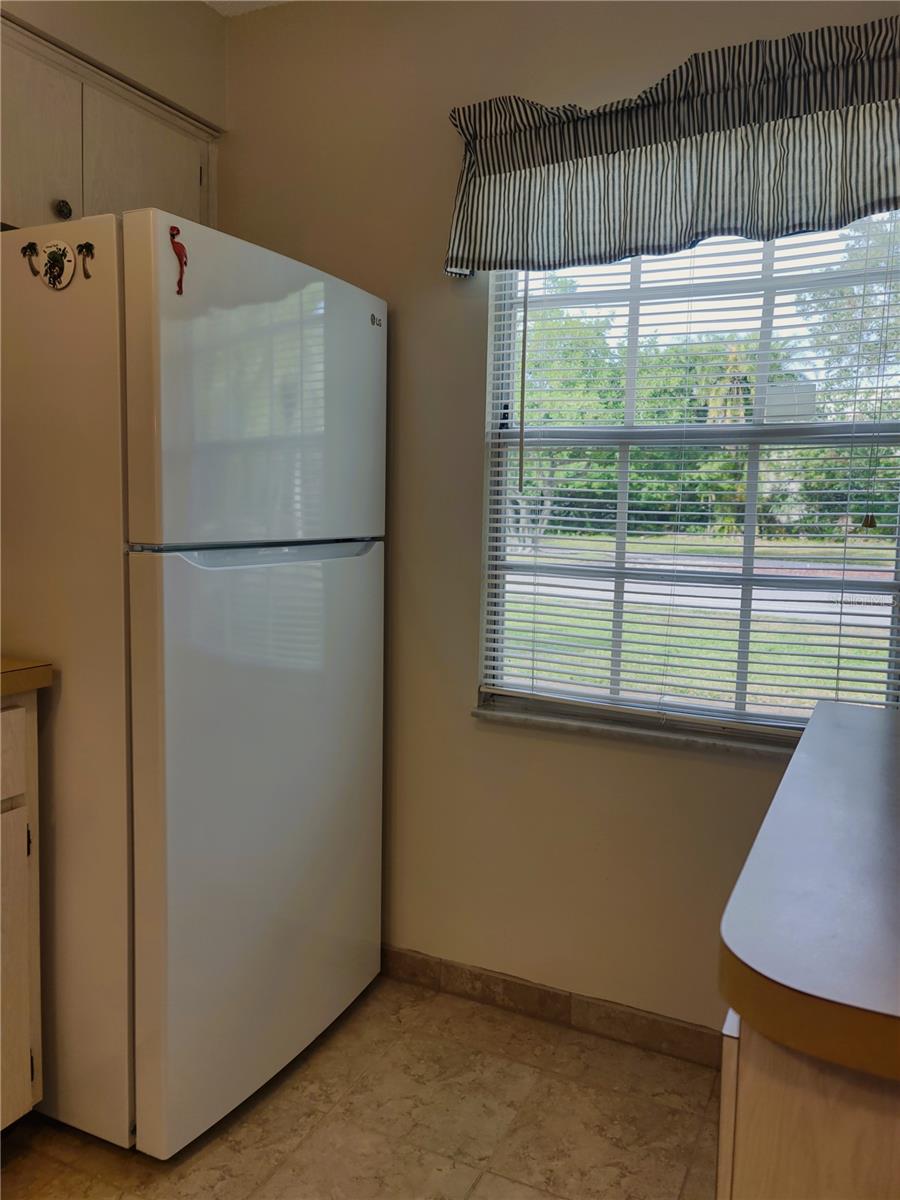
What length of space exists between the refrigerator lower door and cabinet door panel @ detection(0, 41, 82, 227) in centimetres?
96

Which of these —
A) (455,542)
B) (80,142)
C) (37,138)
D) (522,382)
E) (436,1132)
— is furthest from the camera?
(455,542)

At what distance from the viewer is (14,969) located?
5.32 feet

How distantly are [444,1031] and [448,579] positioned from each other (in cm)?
115

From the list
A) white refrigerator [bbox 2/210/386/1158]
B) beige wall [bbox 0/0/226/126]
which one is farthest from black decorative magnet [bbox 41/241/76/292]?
beige wall [bbox 0/0/226/126]

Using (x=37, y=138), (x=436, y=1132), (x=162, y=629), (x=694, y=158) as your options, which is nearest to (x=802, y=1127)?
(x=162, y=629)

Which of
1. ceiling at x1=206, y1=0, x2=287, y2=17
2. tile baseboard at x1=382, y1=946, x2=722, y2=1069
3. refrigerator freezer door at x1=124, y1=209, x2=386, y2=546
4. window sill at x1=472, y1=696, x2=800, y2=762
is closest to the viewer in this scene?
refrigerator freezer door at x1=124, y1=209, x2=386, y2=546

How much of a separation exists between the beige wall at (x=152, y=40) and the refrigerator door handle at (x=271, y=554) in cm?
123

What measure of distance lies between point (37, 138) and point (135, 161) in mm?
296

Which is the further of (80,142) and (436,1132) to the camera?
(80,142)

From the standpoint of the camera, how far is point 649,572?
80.4 inches

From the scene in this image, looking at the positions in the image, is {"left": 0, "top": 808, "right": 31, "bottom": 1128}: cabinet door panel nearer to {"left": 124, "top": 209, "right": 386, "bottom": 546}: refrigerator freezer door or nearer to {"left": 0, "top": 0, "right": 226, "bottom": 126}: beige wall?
{"left": 124, "top": 209, "right": 386, "bottom": 546}: refrigerator freezer door

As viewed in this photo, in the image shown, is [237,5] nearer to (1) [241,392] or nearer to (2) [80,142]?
(2) [80,142]

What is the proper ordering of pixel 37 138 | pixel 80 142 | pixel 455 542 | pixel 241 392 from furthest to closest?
pixel 455 542, pixel 80 142, pixel 37 138, pixel 241 392

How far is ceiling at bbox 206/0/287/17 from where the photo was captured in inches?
91.5
